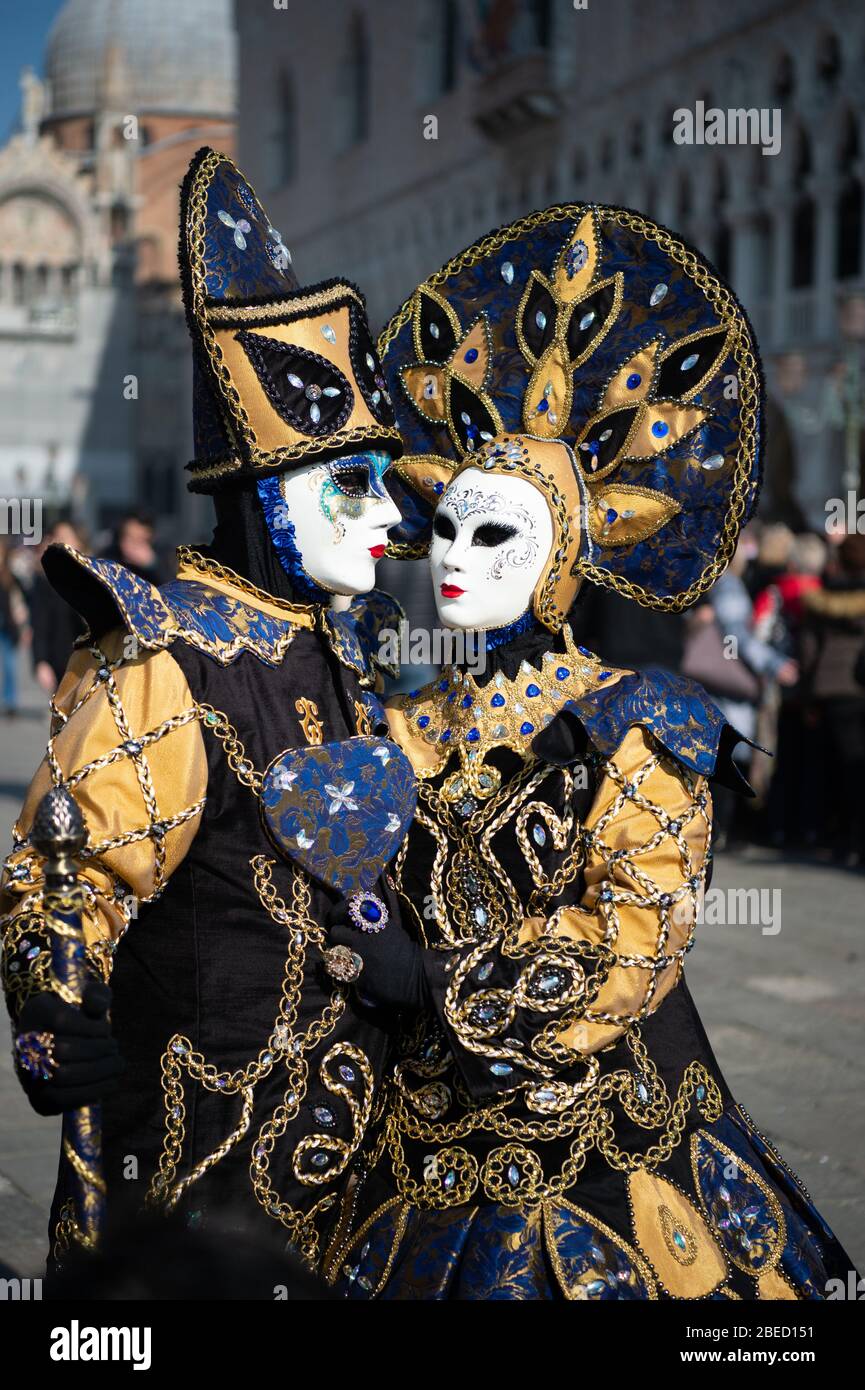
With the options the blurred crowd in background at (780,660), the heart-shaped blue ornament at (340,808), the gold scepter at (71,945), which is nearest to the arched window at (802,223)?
the blurred crowd in background at (780,660)

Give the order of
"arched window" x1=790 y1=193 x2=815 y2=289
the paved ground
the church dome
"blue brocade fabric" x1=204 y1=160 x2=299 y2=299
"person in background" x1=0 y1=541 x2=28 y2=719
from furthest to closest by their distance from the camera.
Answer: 1. the church dome
2. "arched window" x1=790 y1=193 x2=815 y2=289
3. "person in background" x1=0 y1=541 x2=28 y2=719
4. the paved ground
5. "blue brocade fabric" x1=204 y1=160 x2=299 y2=299

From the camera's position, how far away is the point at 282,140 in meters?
40.0

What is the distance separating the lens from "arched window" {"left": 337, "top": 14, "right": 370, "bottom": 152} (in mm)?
35656

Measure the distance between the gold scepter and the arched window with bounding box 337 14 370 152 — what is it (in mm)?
35154

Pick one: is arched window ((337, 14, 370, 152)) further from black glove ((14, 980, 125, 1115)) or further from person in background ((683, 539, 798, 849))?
black glove ((14, 980, 125, 1115))

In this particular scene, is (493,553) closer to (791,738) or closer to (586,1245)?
(586,1245)

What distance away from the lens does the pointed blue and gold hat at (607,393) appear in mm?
2967

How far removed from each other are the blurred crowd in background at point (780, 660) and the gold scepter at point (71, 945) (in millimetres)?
5462

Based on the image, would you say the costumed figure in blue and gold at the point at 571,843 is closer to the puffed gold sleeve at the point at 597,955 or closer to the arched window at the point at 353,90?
the puffed gold sleeve at the point at 597,955

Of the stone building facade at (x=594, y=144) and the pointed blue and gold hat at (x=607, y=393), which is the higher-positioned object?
the stone building facade at (x=594, y=144)

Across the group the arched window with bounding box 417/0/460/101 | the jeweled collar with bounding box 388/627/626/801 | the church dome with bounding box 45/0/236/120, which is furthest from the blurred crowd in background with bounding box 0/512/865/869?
the church dome with bounding box 45/0/236/120

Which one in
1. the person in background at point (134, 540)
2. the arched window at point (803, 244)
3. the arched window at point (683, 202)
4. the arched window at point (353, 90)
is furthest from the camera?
the arched window at point (353, 90)

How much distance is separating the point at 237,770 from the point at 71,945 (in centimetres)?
43

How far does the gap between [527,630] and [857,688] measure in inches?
230
